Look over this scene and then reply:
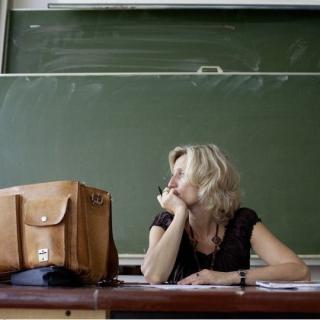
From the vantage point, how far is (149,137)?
2.59 metres

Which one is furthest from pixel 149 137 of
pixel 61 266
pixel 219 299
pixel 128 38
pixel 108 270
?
pixel 219 299

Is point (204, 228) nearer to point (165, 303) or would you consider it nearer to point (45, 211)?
point (45, 211)

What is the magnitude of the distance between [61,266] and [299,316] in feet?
1.97

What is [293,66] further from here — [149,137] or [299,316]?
[299,316]

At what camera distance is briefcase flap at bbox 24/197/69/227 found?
1290 mm

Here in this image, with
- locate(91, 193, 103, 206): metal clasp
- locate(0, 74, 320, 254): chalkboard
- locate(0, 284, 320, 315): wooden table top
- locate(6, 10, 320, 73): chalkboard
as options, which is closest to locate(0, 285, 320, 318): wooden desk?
locate(0, 284, 320, 315): wooden table top

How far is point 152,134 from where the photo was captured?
8.51 feet

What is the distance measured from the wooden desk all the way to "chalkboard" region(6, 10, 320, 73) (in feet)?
6.10

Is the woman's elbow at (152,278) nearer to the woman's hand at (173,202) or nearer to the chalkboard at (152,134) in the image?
the woman's hand at (173,202)

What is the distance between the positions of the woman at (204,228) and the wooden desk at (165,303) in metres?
0.77

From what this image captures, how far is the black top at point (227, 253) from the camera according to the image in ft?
6.00

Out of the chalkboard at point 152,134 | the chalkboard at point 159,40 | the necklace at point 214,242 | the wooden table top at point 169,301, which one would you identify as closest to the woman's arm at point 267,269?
the necklace at point 214,242

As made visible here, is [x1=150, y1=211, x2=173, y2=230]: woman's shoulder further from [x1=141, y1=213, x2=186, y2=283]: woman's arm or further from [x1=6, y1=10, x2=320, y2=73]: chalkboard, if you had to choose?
[x1=6, y1=10, x2=320, y2=73]: chalkboard

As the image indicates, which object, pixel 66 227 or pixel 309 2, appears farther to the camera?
pixel 309 2
